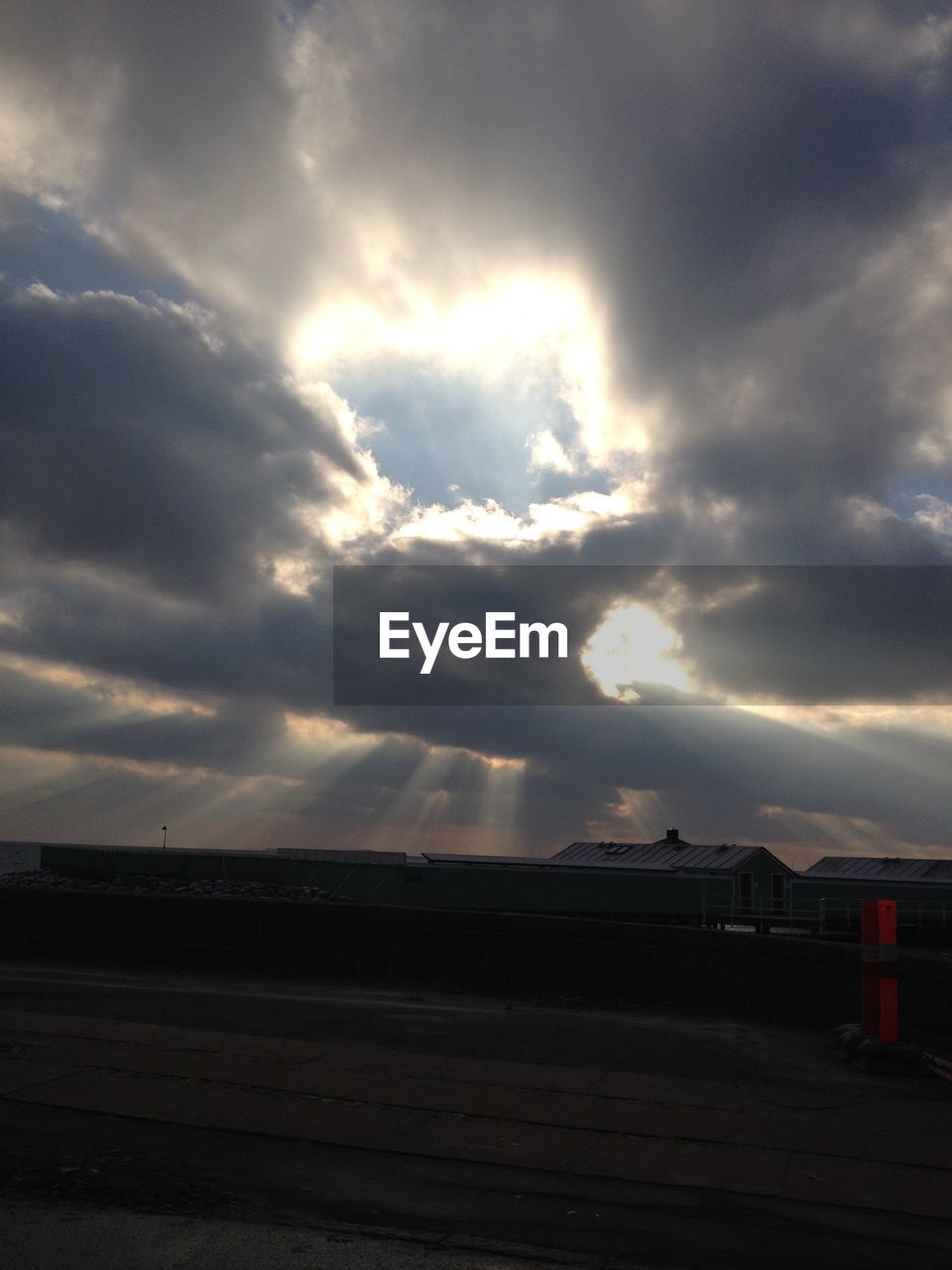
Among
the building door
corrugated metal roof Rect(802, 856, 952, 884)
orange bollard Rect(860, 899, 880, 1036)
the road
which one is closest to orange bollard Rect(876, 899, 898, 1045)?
orange bollard Rect(860, 899, 880, 1036)

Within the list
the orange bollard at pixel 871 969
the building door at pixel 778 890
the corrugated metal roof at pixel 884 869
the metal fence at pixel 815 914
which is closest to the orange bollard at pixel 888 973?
the orange bollard at pixel 871 969

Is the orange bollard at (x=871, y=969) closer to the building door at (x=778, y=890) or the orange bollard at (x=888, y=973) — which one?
the orange bollard at (x=888, y=973)

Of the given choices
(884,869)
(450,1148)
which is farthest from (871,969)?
(884,869)

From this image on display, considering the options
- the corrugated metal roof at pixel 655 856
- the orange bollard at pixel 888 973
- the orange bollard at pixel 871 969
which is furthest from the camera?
the corrugated metal roof at pixel 655 856

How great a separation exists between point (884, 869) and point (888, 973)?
55271mm

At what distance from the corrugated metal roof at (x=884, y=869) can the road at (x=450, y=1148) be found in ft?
152

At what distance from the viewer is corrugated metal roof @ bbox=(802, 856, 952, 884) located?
56116 mm

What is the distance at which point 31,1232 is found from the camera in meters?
5.00

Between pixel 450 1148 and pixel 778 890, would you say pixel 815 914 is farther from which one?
pixel 450 1148

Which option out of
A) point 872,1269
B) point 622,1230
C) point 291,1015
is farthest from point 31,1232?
point 291,1015

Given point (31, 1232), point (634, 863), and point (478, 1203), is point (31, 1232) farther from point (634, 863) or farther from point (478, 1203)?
point (634, 863)

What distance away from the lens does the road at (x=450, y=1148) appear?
16.7 ft

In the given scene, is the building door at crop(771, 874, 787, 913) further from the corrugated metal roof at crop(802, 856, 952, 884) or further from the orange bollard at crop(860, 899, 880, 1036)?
the orange bollard at crop(860, 899, 880, 1036)

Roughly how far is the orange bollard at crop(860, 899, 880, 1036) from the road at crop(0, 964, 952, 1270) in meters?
0.50
